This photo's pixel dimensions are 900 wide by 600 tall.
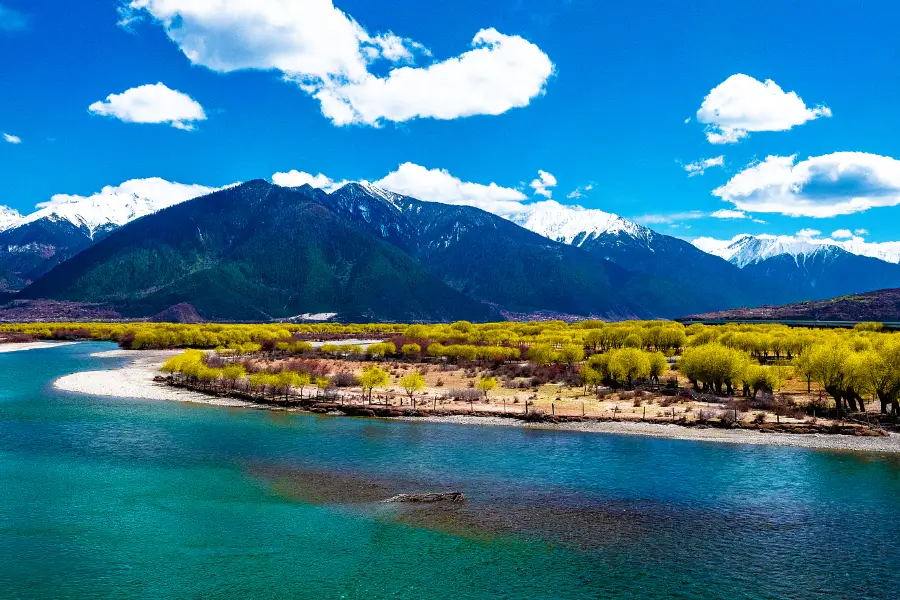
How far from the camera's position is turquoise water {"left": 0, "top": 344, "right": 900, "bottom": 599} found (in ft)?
94.1

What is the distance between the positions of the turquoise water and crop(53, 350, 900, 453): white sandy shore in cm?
244

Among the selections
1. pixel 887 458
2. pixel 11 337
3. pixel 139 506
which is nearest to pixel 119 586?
pixel 139 506

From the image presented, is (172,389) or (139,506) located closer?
(139,506)

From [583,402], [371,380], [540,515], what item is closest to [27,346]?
[371,380]

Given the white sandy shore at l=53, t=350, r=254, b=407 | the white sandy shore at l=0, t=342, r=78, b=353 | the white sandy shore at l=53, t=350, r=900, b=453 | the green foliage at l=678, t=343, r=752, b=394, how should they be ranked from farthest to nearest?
the white sandy shore at l=0, t=342, r=78, b=353 < the white sandy shore at l=53, t=350, r=254, b=407 < the green foliage at l=678, t=343, r=752, b=394 < the white sandy shore at l=53, t=350, r=900, b=453

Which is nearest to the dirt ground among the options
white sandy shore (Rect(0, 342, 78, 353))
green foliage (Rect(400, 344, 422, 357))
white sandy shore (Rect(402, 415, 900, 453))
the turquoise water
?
white sandy shore (Rect(402, 415, 900, 453))

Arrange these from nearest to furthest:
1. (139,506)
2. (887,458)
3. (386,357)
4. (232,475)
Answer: (139,506)
(232,475)
(887,458)
(386,357)

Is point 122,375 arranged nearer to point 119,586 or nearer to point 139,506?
point 139,506

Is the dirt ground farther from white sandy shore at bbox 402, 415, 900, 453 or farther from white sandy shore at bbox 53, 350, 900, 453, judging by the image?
white sandy shore at bbox 53, 350, 900, 453

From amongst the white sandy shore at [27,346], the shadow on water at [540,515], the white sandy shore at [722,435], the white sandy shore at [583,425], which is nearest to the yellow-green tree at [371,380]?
the white sandy shore at [583,425]

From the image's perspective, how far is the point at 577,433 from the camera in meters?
59.2

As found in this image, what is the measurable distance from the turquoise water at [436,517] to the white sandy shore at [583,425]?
8.00 ft

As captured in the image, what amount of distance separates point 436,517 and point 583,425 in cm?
2916

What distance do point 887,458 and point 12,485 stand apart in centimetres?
6474
